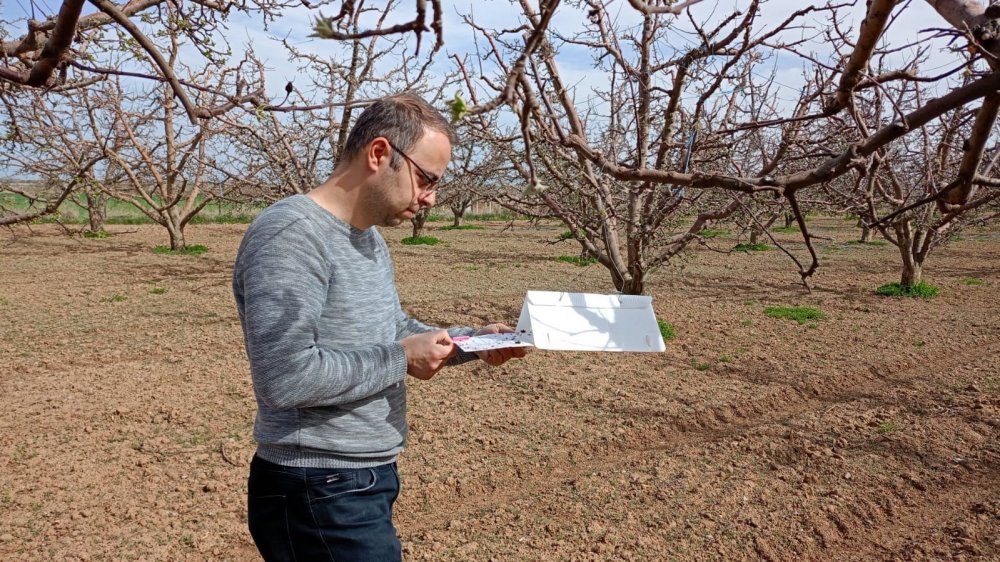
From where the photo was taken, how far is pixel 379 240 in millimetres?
1688

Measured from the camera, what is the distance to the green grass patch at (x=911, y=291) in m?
9.30

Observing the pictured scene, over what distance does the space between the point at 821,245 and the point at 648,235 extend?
45.9ft

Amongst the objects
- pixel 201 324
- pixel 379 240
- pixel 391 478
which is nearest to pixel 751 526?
pixel 391 478

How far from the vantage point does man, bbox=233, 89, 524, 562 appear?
51.6 inches

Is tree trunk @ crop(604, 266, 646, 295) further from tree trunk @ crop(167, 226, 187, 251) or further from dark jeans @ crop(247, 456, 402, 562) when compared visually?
tree trunk @ crop(167, 226, 187, 251)

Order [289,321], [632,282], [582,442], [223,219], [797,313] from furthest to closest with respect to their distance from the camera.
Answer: [223,219] < [797,313] < [632,282] < [582,442] < [289,321]

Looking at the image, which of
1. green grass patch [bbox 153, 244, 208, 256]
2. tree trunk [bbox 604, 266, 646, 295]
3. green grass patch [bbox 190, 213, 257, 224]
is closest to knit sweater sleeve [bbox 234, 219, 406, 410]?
tree trunk [bbox 604, 266, 646, 295]

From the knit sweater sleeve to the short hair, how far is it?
9.1 inches

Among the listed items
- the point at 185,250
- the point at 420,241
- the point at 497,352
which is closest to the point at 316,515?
the point at 497,352

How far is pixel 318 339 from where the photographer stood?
1438 millimetres

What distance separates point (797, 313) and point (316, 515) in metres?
7.55

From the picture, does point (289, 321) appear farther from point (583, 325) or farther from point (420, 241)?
point (420, 241)

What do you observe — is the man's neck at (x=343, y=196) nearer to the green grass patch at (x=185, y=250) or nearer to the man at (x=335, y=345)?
the man at (x=335, y=345)

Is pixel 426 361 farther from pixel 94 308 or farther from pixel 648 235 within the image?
pixel 94 308
